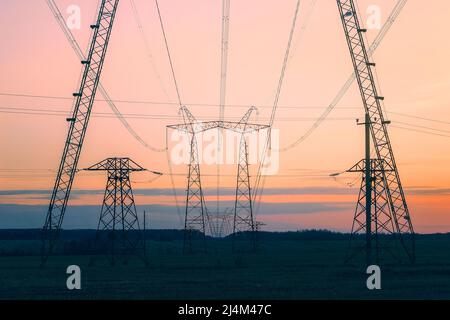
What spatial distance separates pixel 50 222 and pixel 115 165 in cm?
980

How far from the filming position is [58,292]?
176 feet

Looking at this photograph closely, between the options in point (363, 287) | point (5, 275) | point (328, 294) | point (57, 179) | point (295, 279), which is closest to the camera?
point (328, 294)

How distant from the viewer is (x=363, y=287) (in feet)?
186

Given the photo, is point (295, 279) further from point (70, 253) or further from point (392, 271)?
point (70, 253)

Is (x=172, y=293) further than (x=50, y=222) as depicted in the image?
No

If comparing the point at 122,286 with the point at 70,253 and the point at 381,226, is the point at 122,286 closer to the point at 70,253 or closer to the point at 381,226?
the point at 381,226

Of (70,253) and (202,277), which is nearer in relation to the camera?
(202,277)

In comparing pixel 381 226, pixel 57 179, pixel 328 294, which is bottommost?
pixel 328 294

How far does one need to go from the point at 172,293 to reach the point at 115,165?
39118 mm
